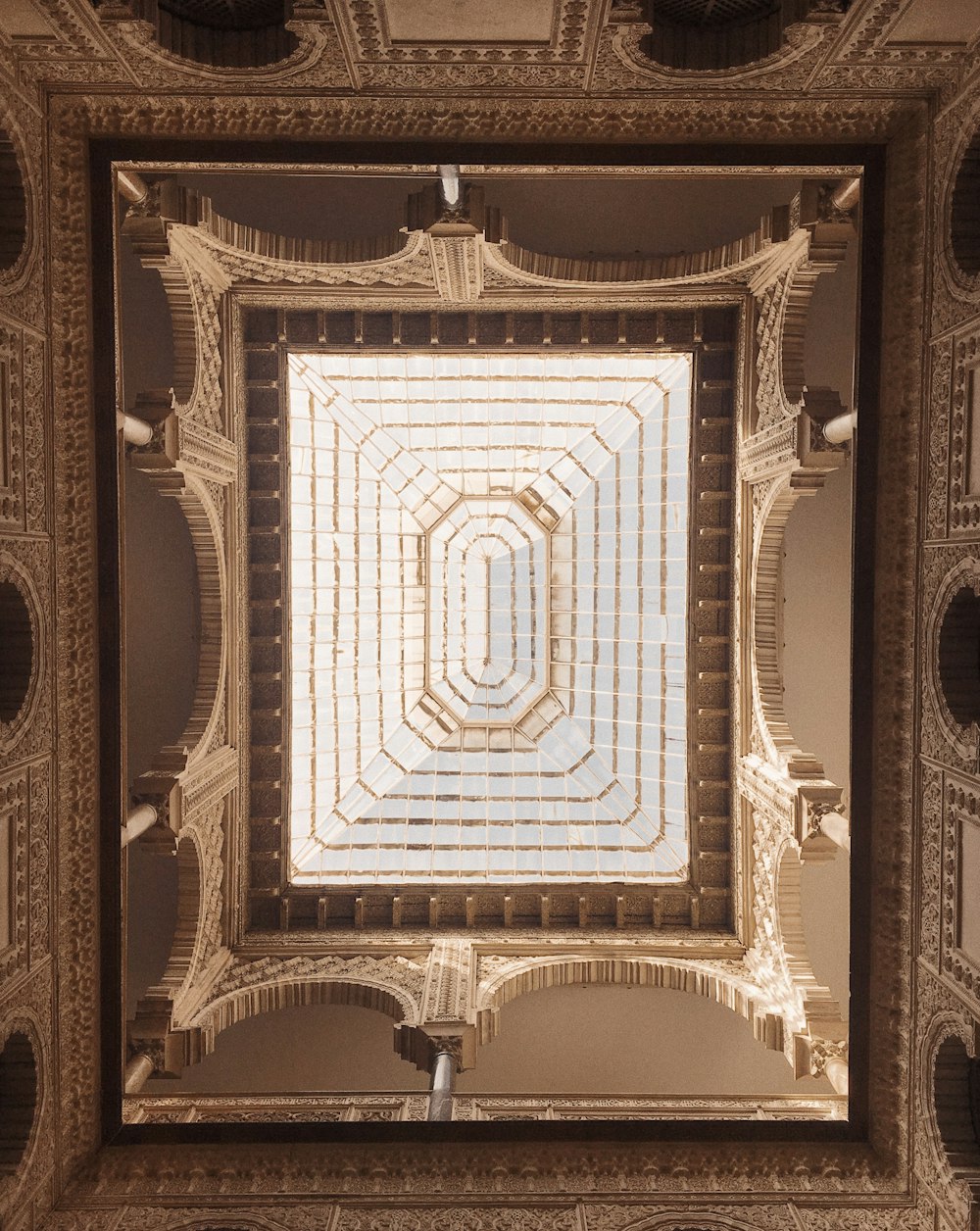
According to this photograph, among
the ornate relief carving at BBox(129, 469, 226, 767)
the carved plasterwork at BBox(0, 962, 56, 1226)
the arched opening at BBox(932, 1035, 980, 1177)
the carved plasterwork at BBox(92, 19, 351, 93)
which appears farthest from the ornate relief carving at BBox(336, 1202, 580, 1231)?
the carved plasterwork at BBox(92, 19, 351, 93)

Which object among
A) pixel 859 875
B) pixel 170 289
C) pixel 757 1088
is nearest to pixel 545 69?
pixel 170 289

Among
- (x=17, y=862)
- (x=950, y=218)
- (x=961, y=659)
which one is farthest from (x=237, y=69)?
(x=961, y=659)

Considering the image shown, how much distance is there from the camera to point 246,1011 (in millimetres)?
12086

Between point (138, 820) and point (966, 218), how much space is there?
403 inches

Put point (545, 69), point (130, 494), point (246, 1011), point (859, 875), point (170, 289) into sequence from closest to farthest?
point (545, 69)
point (859, 875)
point (170, 289)
point (246, 1011)
point (130, 494)

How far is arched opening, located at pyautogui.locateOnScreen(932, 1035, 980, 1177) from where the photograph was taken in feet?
27.0

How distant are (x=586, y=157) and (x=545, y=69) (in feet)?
2.83

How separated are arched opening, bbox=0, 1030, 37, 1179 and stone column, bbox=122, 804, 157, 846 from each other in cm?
207

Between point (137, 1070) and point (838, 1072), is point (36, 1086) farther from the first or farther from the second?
point (838, 1072)

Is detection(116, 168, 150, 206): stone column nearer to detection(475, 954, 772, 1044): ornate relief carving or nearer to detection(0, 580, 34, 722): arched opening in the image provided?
detection(0, 580, 34, 722): arched opening

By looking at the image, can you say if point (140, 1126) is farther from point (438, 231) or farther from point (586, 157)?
point (586, 157)

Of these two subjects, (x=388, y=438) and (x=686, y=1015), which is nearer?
(x=686, y=1015)

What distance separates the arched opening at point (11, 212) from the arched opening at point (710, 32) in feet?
18.6

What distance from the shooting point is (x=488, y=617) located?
17.0m
